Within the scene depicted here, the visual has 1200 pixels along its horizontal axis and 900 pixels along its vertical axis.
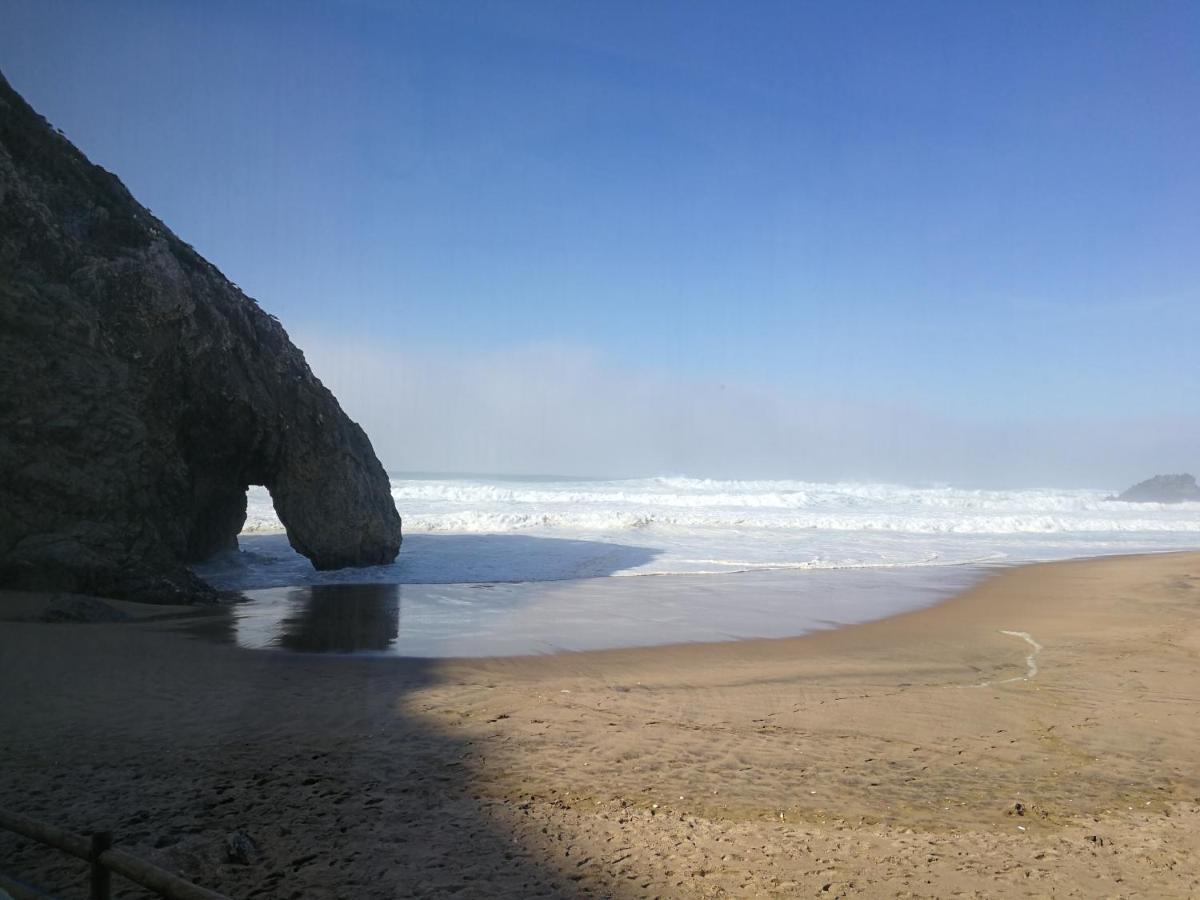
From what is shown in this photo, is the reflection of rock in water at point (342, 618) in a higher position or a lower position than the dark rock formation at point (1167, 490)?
lower

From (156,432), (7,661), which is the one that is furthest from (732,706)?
(156,432)

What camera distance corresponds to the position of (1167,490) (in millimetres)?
67875

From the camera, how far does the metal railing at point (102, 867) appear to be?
2246mm

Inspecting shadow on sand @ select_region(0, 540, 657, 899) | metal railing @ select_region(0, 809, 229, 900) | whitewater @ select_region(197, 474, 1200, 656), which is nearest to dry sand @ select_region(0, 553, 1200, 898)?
shadow on sand @ select_region(0, 540, 657, 899)

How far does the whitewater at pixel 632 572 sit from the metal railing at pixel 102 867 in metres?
5.62

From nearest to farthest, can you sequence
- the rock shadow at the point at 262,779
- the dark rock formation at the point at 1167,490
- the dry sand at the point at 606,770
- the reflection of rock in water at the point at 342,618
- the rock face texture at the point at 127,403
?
1. the rock shadow at the point at 262,779
2. the dry sand at the point at 606,770
3. the reflection of rock in water at the point at 342,618
4. the rock face texture at the point at 127,403
5. the dark rock formation at the point at 1167,490

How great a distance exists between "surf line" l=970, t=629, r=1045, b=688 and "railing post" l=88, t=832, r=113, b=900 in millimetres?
7045

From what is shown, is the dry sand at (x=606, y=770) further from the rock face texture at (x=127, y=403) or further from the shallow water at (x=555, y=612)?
the rock face texture at (x=127, y=403)

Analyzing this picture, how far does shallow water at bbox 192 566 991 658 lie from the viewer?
29.1 feet

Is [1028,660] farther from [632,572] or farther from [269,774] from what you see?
[632,572]

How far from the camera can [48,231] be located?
34.6 feet

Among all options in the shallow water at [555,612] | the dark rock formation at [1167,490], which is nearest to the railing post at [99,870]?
the shallow water at [555,612]

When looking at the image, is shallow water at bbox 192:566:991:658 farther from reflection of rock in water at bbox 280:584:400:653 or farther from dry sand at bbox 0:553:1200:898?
dry sand at bbox 0:553:1200:898

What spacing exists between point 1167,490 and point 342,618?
78833 mm
